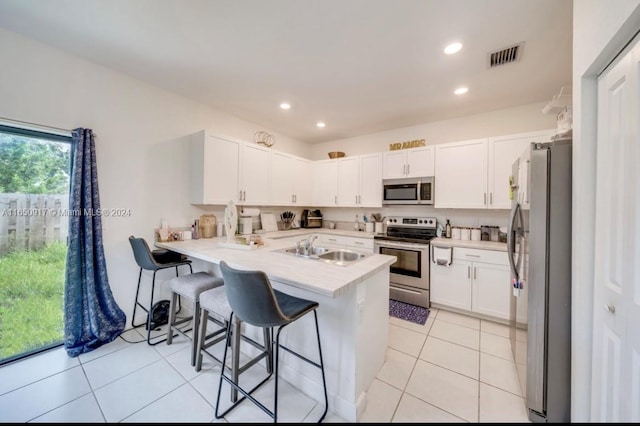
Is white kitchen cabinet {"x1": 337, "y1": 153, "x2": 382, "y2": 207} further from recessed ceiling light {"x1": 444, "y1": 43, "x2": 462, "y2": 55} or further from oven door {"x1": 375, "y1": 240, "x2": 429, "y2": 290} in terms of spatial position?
recessed ceiling light {"x1": 444, "y1": 43, "x2": 462, "y2": 55}

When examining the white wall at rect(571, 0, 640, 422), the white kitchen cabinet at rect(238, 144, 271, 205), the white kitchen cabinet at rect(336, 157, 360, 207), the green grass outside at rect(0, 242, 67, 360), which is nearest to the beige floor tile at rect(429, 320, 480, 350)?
the white wall at rect(571, 0, 640, 422)

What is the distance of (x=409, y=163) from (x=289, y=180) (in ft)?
6.44

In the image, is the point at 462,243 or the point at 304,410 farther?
the point at 462,243

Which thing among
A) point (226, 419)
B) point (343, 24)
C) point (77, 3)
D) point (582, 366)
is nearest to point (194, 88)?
point (77, 3)

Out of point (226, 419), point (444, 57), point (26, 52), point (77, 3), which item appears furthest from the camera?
point (444, 57)

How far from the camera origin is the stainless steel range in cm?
307

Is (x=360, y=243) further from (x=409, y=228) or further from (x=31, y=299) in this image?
(x=31, y=299)

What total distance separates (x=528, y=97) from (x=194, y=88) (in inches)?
157

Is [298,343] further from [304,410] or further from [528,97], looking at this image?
[528,97]

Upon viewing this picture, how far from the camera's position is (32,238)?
6.79ft

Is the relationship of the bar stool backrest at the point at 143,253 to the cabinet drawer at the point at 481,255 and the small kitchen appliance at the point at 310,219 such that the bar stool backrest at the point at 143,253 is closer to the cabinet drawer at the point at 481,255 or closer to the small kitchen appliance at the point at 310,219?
the small kitchen appliance at the point at 310,219

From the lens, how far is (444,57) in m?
2.09

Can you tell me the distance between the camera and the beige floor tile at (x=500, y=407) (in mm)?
1488

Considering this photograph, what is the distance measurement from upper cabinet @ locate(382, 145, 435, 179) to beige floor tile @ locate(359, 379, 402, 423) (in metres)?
2.72
